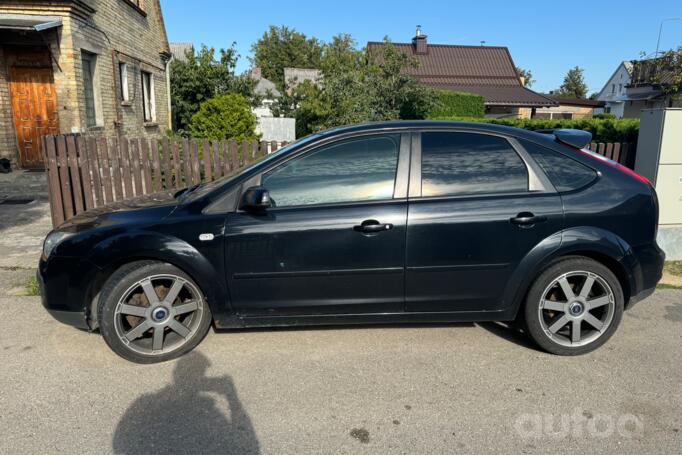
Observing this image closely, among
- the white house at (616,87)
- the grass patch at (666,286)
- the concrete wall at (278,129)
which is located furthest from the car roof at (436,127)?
the white house at (616,87)

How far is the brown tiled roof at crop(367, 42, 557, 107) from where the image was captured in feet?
116

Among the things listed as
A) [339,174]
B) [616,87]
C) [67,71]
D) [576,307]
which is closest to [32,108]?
[67,71]

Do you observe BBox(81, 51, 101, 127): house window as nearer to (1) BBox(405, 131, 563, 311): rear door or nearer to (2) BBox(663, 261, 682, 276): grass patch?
(1) BBox(405, 131, 563, 311): rear door

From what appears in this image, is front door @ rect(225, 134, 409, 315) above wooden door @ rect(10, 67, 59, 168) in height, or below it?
below

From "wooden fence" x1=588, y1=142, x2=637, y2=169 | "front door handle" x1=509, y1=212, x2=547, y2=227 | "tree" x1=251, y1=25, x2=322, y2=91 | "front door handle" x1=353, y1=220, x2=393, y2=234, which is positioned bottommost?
"front door handle" x1=353, y1=220, x2=393, y2=234

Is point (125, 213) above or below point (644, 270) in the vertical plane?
above

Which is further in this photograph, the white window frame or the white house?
the white house

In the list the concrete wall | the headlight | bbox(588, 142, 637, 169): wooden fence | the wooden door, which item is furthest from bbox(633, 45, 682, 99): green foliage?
the wooden door

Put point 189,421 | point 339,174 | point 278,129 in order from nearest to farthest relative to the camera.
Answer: point 189,421 → point 339,174 → point 278,129

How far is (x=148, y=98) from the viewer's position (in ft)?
51.9

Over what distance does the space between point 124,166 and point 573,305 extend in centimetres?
530

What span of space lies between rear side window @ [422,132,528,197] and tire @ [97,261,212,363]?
1815mm

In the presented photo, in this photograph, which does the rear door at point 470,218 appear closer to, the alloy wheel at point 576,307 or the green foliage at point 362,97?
the alloy wheel at point 576,307

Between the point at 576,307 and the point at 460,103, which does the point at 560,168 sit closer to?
the point at 576,307
